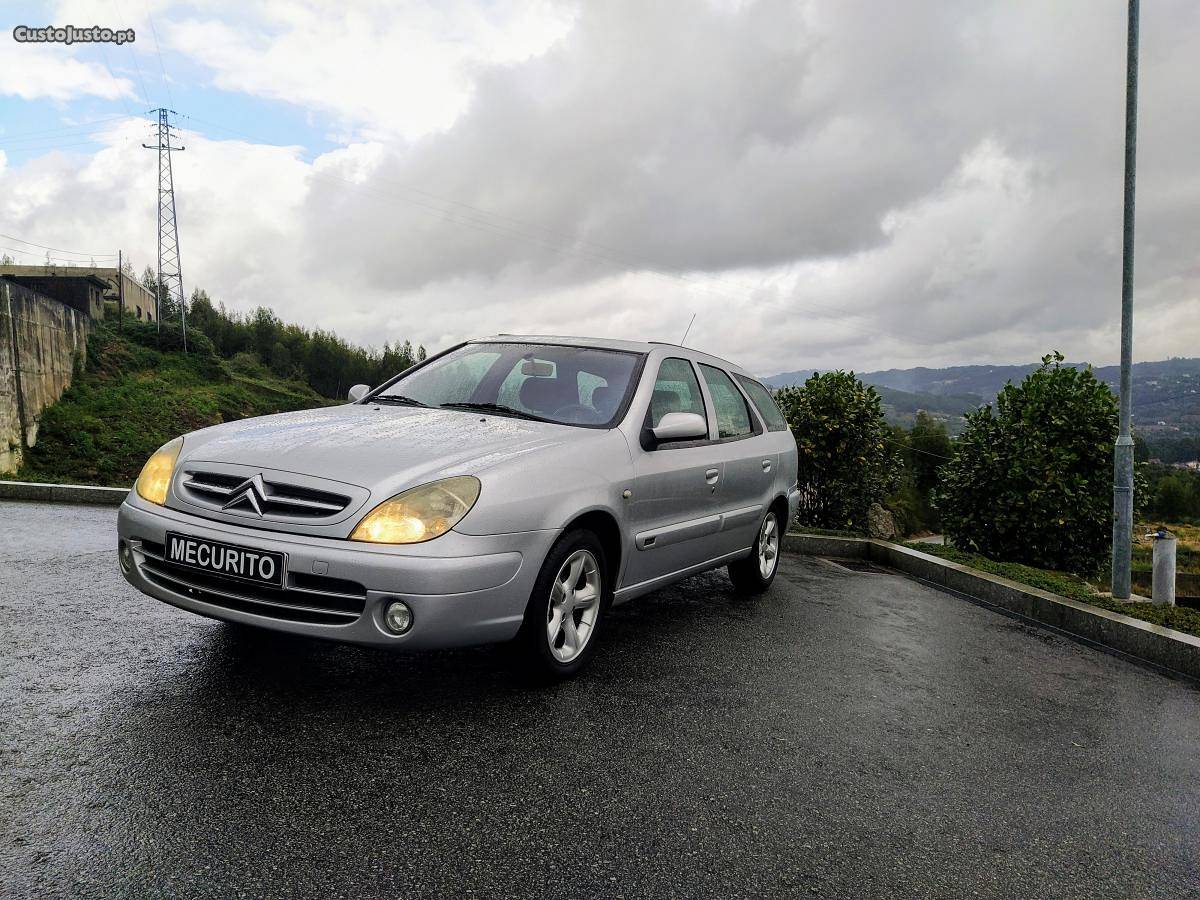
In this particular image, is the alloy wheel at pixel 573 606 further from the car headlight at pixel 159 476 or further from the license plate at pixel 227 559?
the car headlight at pixel 159 476

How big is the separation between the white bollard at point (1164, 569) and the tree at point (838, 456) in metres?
4.69

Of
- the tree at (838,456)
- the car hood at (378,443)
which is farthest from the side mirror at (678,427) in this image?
the tree at (838,456)

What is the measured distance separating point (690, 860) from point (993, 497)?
10.7 m

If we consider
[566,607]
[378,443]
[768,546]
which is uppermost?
→ [378,443]

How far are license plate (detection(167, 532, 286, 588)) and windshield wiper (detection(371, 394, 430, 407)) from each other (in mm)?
1690

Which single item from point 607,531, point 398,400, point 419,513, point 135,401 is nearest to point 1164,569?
point 607,531

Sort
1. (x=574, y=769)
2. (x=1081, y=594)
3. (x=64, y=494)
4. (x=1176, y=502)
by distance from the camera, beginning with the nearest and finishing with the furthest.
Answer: (x=574, y=769)
(x=1081, y=594)
(x=64, y=494)
(x=1176, y=502)

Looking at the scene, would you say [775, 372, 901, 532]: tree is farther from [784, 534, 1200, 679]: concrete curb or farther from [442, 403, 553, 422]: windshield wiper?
[442, 403, 553, 422]: windshield wiper

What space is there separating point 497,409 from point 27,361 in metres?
21.3

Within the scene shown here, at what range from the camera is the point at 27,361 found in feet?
70.4

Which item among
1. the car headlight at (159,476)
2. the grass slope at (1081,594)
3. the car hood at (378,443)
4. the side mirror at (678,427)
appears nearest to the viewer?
the car hood at (378,443)

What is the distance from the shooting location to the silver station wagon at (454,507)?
352 cm

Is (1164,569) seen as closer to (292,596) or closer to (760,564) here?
(760,564)

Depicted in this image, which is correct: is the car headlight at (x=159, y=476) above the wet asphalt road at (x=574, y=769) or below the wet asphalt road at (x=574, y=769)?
above
